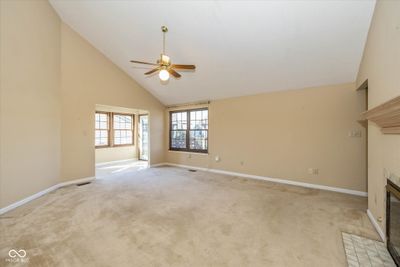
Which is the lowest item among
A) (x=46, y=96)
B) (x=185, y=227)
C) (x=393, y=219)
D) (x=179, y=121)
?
(x=185, y=227)

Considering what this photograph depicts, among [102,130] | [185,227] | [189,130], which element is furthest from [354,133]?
[102,130]

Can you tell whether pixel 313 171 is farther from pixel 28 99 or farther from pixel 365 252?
pixel 28 99

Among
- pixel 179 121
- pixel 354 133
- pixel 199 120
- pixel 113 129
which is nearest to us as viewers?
pixel 354 133

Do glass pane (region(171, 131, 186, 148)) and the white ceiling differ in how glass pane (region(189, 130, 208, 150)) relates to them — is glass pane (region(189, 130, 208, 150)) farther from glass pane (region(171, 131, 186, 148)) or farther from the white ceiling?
the white ceiling

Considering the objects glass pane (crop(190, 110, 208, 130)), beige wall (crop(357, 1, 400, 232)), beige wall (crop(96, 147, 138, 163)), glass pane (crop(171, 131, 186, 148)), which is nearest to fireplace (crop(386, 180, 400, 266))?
beige wall (crop(357, 1, 400, 232))

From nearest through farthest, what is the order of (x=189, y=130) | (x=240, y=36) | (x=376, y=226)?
(x=376, y=226) → (x=240, y=36) → (x=189, y=130)

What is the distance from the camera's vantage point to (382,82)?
7.31 feet

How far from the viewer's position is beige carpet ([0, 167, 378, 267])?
193 centimetres

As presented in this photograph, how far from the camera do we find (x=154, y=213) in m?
2.95

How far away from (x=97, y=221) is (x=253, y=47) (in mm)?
4093

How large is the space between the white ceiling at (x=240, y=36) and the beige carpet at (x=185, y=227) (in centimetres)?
271

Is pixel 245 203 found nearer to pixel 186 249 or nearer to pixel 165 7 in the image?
pixel 186 249

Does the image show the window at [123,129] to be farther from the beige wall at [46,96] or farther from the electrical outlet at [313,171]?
the electrical outlet at [313,171]

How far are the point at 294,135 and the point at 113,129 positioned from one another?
692 cm
